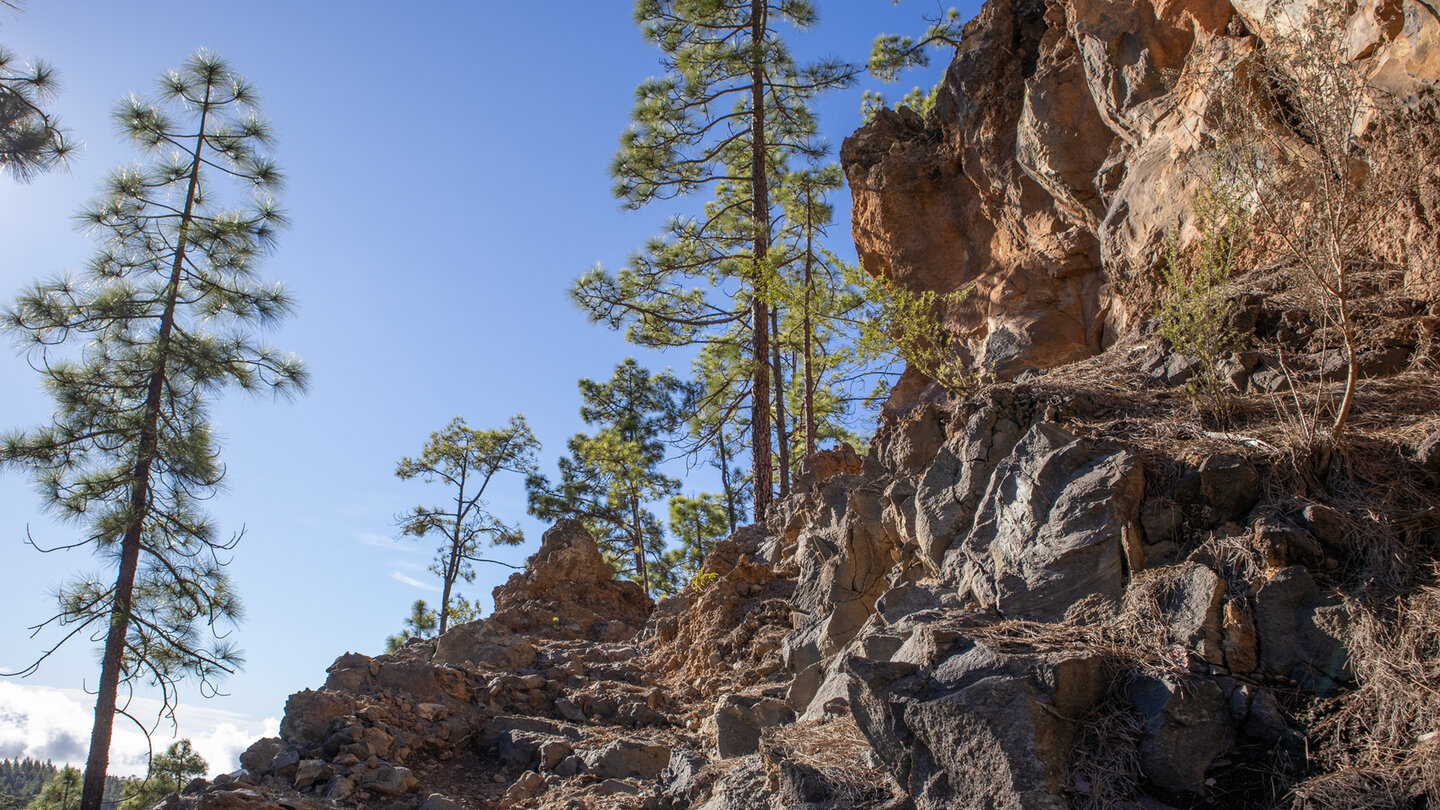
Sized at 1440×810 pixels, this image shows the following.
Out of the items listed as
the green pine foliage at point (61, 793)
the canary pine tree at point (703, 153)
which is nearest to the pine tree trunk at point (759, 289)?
the canary pine tree at point (703, 153)

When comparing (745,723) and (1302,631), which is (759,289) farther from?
(1302,631)

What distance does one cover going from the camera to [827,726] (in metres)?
4.50

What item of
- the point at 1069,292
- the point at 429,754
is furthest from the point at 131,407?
the point at 1069,292

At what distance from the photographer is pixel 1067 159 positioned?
866 centimetres

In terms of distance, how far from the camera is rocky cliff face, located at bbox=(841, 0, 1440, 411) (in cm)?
561

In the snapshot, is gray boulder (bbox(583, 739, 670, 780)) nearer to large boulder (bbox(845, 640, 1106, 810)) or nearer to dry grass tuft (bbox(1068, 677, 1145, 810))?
large boulder (bbox(845, 640, 1106, 810))

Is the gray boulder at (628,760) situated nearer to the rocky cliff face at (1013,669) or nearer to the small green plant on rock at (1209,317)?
the rocky cliff face at (1013,669)

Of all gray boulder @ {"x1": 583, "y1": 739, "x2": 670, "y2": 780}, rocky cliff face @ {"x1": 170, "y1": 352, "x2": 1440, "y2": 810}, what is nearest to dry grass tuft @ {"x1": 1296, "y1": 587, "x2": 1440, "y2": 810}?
rocky cliff face @ {"x1": 170, "y1": 352, "x2": 1440, "y2": 810}

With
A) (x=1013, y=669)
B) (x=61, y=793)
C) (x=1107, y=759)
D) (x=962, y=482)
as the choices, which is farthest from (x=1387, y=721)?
(x=61, y=793)

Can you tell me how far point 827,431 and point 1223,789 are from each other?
50.9 ft

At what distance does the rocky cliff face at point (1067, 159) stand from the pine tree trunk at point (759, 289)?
1.62 metres

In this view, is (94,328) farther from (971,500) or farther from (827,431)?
(827,431)

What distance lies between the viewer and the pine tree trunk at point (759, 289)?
12.1m

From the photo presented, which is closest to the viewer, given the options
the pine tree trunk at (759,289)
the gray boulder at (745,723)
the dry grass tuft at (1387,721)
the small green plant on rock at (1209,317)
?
the dry grass tuft at (1387,721)
